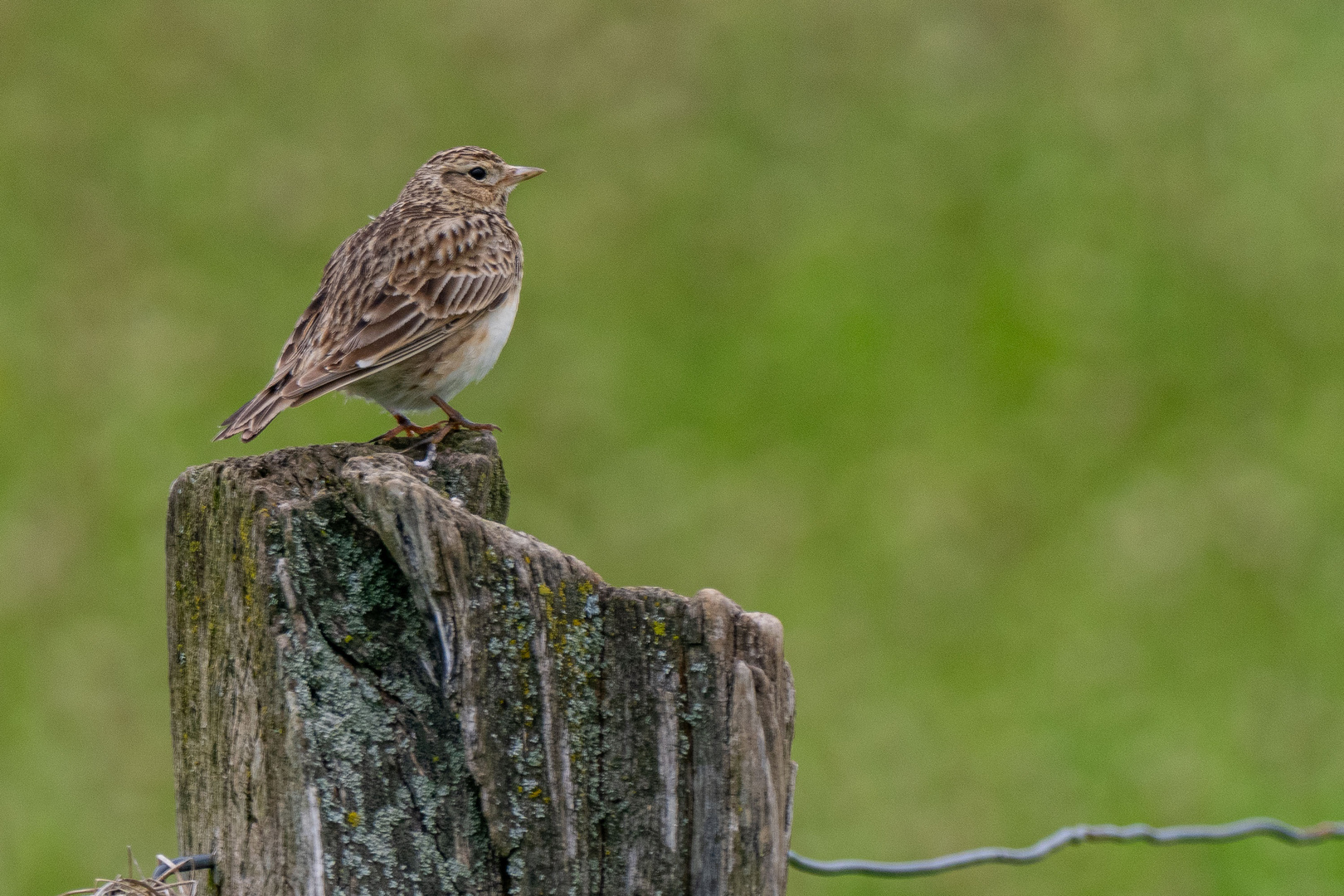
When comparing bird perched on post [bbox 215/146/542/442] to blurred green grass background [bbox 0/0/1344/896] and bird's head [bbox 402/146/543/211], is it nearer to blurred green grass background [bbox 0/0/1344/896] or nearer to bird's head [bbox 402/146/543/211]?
bird's head [bbox 402/146/543/211]

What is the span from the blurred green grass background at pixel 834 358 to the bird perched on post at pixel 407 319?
347cm

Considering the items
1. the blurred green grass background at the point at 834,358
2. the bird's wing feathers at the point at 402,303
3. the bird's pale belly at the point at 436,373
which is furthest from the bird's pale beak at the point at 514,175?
the blurred green grass background at the point at 834,358

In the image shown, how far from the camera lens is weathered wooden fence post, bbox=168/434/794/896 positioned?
9.03 feet

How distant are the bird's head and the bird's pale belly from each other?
1.08 m

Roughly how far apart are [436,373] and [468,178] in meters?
1.57

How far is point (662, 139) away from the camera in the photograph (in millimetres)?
12812

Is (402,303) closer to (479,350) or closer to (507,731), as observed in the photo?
(479,350)

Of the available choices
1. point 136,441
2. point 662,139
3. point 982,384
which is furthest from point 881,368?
point 136,441

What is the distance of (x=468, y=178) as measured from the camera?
6750 millimetres

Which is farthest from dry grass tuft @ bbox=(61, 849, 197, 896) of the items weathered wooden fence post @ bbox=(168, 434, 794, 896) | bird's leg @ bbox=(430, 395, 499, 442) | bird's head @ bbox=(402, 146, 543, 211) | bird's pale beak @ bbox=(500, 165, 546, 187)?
bird's pale beak @ bbox=(500, 165, 546, 187)

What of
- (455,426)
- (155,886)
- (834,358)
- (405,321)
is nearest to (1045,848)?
(455,426)

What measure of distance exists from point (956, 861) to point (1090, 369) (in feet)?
22.3

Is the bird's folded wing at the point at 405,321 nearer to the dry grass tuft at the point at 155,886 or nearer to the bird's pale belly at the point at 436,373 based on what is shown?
the bird's pale belly at the point at 436,373

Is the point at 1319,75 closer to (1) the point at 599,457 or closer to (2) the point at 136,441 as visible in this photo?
(1) the point at 599,457
